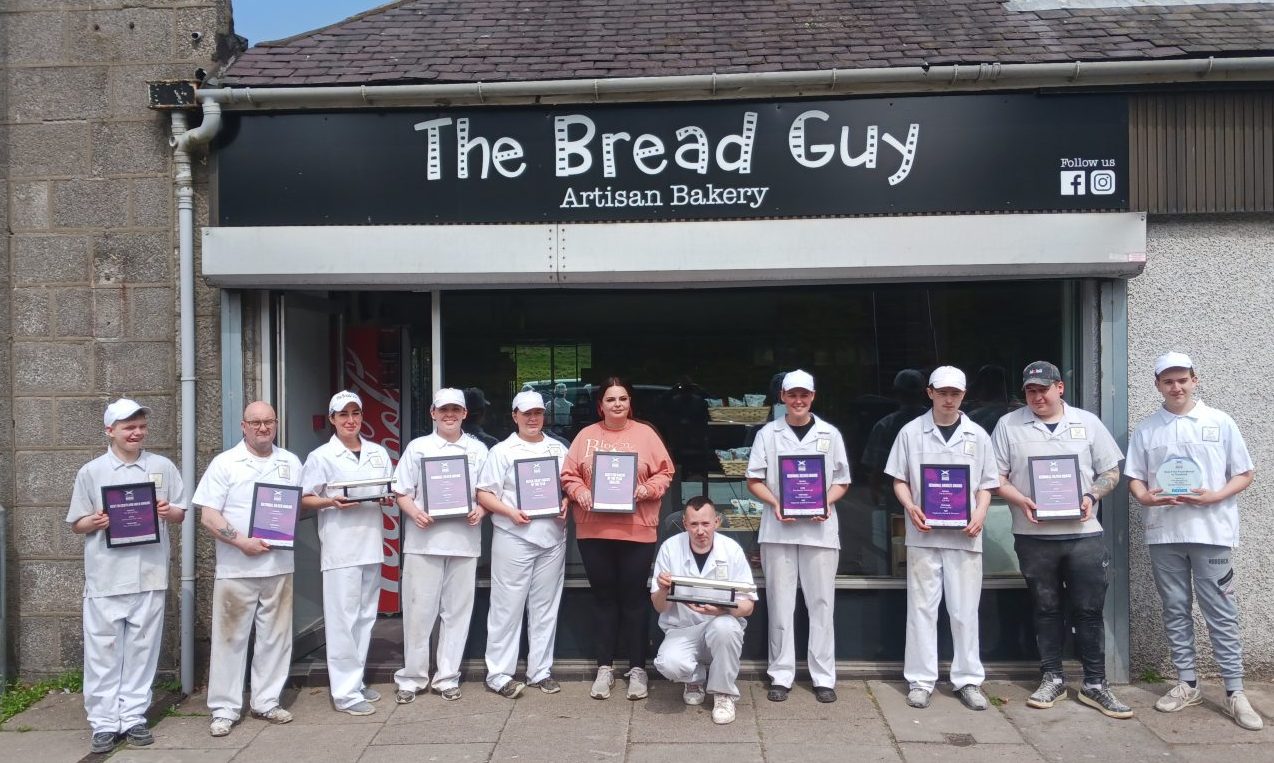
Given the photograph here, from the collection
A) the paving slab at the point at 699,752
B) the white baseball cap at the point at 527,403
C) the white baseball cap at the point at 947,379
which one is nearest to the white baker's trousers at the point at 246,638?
the white baseball cap at the point at 527,403

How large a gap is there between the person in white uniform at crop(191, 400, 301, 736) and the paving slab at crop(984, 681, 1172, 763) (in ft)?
13.8

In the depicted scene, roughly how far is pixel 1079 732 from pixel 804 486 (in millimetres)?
1978

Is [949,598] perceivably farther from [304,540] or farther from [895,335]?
[304,540]

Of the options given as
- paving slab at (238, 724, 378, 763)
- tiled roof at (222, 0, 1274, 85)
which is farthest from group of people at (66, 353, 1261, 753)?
tiled roof at (222, 0, 1274, 85)

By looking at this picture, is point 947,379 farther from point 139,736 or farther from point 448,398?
point 139,736

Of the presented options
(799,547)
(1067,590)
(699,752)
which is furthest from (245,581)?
(1067,590)

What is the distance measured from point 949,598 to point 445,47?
4.86 meters

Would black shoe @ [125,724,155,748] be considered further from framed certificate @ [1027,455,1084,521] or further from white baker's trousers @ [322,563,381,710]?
framed certificate @ [1027,455,1084,521]

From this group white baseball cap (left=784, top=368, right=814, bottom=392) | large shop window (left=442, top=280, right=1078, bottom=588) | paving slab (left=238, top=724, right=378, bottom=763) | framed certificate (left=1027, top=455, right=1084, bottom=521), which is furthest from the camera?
large shop window (left=442, top=280, right=1078, bottom=588)

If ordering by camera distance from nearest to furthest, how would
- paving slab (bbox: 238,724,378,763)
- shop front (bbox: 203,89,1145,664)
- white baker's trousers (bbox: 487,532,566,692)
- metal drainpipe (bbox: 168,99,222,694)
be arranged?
paving slab (bbox: 238,724,378,763) < white baker's trousers (bbox: 487,532,566,692) < shop front (bbox: 203,89,1145,664) < metal drainpipe (bbox: 168,99,222,694)

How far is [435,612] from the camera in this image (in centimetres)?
604

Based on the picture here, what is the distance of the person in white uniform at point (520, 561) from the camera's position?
5977 mm

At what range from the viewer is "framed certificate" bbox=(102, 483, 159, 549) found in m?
5.35

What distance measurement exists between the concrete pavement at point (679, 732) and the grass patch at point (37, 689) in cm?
22
